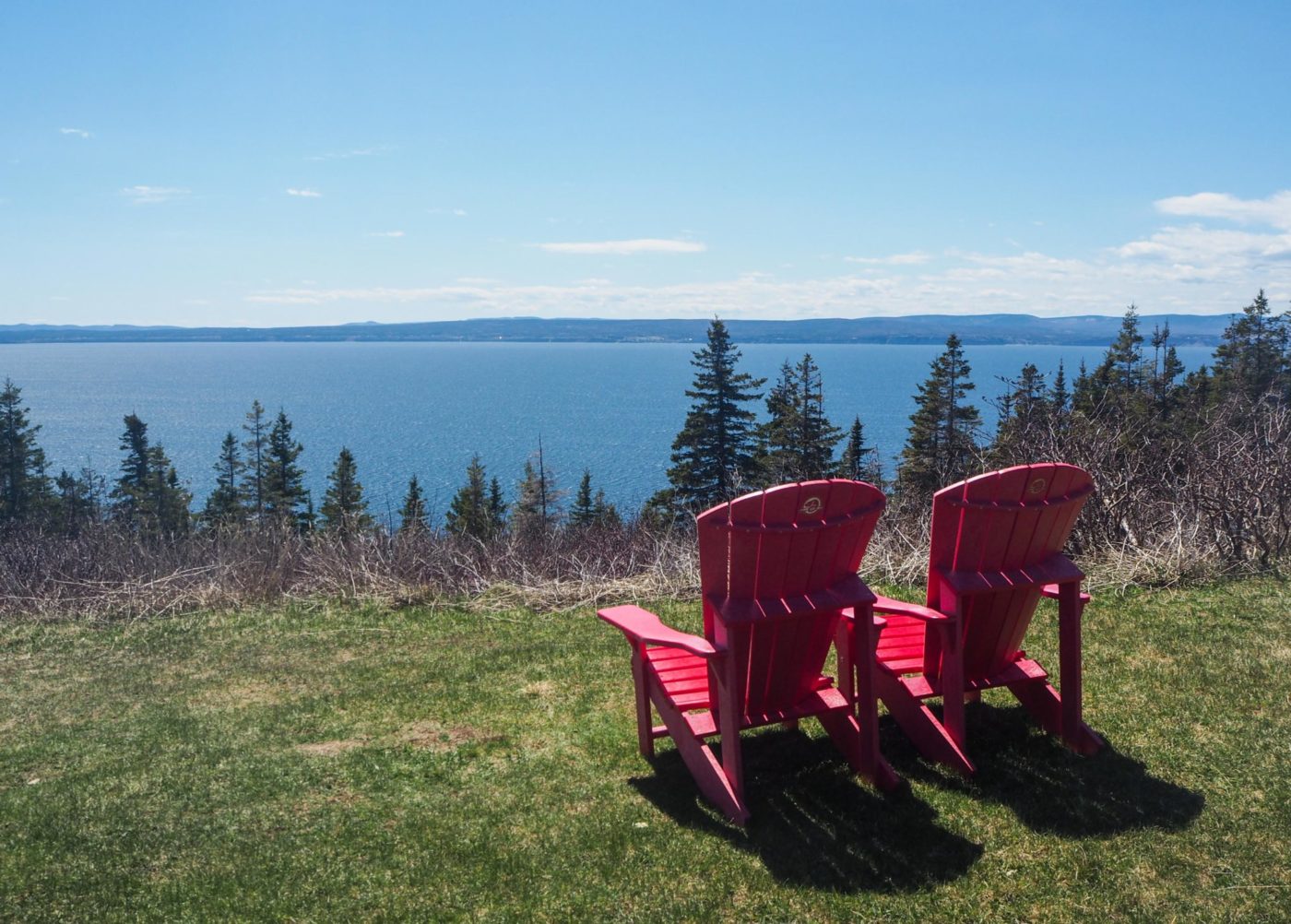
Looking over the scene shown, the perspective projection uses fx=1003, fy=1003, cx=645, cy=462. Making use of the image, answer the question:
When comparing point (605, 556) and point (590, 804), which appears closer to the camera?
point (590, 804)

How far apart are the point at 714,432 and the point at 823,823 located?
2684 cm

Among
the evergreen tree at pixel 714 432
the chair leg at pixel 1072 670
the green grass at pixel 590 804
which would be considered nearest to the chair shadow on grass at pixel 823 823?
the green grass at pixel 590 804

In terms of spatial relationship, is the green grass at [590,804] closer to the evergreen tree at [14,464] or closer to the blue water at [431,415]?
the blue water at [431,415]

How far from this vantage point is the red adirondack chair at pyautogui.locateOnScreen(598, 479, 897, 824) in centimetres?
344

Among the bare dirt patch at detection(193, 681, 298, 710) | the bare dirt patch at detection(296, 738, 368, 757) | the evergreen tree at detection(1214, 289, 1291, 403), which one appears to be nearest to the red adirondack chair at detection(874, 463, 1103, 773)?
the bare dirt patch at detection(296, 738, 368, 757)

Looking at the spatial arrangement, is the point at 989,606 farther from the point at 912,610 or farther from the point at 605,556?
the point at 605,556

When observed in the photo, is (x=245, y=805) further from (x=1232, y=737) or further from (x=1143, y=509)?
(x=1143, y=509)

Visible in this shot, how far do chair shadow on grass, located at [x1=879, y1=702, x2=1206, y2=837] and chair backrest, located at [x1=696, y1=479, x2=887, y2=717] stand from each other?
662mm

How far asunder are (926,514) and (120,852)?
6.50 metres

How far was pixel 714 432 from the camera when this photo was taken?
3019 cm

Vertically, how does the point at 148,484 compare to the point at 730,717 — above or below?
below

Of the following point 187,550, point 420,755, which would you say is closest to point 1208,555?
point 420,755

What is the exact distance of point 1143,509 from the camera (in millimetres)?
7496

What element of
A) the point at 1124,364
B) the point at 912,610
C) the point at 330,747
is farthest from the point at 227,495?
the point at 912,610
